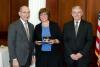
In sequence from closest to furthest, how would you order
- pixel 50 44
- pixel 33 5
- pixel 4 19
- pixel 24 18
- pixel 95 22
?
pixel 24 18 < pixel 50 44 < pixel 33 5 < pixel 95 22 < pixel 4 19

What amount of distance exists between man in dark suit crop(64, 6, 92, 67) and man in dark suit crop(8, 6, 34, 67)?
59 centimetres

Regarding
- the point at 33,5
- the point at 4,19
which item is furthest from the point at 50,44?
the point at 4,19

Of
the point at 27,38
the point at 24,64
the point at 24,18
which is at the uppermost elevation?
the point at 24,18

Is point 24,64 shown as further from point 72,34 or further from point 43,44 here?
point 72,34

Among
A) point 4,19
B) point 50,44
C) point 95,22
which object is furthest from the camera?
point 4,19

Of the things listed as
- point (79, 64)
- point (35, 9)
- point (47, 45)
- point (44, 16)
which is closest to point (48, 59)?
point (47, 45)

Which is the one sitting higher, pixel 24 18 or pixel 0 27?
pixel 24 18

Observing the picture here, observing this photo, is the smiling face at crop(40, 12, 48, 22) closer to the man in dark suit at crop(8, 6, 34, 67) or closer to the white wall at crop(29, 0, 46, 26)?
the man in dark suit at crop(8, 6, 34, 67)

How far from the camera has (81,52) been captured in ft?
12.3

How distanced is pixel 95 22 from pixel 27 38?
6.11ft

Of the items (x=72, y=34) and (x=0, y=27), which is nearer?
(x=72, y=34)

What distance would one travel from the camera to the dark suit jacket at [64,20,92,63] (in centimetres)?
378

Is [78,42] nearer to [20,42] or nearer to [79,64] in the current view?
[79,64]

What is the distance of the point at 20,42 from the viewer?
11.7 feet
